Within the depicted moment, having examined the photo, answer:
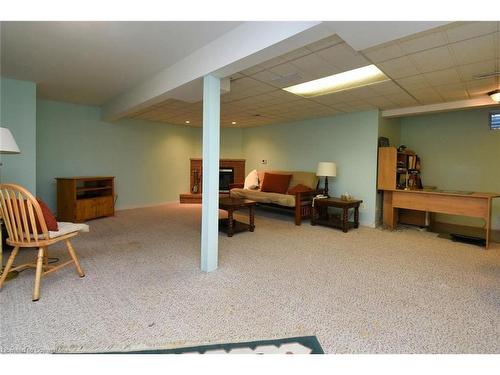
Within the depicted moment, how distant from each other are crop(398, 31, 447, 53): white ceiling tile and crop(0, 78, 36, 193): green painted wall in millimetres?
4582

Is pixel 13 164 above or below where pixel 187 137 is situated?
below

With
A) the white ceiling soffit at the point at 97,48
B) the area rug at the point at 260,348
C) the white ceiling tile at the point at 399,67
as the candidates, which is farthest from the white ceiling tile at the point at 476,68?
the area rug at the point at 260,348

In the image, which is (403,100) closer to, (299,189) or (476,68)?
(476,68)

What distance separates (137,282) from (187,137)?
5.18 m

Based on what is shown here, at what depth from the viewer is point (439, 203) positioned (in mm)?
3781

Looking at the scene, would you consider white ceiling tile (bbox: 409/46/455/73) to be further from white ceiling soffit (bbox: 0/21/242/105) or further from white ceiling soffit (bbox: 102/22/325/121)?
white ceiling soffit (bbox: 0/21/242/105)

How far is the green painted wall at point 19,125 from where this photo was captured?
133 inches

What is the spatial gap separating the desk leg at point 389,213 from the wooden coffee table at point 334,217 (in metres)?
0.50

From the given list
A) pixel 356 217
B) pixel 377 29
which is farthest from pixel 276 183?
pixel 377 29

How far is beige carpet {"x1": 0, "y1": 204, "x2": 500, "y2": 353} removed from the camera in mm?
1505

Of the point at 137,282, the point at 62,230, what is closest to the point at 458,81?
the point at 137,282

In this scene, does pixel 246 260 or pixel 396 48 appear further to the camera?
pixel 246 260

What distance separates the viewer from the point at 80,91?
13.1ft

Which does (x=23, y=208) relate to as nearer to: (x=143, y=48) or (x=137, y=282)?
(x=137, y=282)
